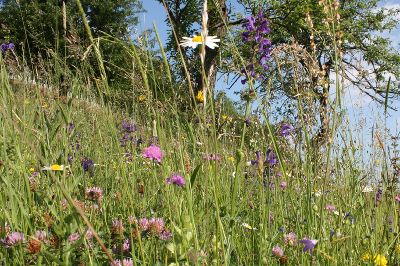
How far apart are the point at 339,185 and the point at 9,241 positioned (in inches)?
52.1

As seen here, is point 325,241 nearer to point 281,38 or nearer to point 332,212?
point 332,212

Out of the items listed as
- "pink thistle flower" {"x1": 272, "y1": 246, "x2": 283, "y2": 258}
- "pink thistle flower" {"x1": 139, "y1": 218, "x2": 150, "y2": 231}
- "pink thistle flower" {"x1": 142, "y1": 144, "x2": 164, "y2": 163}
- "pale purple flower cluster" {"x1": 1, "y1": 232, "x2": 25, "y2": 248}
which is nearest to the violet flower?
"pink thistle flower" {"x1": 272, "y1": 246, "x2": 283, "y2": 258}

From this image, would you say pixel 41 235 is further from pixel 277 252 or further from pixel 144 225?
pixel 277 252

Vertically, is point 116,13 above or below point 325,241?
above

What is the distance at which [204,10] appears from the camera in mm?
1063

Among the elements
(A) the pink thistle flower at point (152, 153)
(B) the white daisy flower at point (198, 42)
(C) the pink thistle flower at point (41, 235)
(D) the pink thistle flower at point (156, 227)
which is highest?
(B) the white daisy flower at point (198, 42)

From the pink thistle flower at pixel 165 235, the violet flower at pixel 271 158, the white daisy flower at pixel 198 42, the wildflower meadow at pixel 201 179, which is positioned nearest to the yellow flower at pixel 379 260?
the wildflower meadow at pixel 201 179

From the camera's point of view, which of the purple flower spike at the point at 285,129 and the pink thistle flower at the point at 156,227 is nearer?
the pink thistle flower at the point at 156,227

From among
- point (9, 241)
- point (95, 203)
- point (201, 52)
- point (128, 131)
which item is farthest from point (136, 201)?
point (128, 131)

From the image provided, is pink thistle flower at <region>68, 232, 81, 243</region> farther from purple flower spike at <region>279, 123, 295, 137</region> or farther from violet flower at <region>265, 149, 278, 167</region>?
purple flower spike at <region>279, 123, 295, 137</region>

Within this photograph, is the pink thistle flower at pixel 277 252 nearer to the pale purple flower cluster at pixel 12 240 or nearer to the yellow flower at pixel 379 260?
the yellow flower at pixel 379 260

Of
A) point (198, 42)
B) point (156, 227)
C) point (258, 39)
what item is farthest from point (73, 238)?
point (258, 39)

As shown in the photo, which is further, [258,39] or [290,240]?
[258,39]

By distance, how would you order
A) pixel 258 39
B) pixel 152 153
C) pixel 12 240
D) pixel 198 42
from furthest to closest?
pixel 258 39, pixel 152 153, pixel 12 240, pixel 198 42
